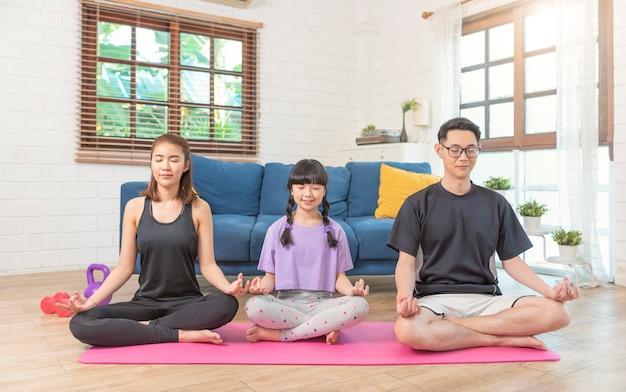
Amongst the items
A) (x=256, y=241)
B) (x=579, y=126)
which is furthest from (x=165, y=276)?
(x=579, y=126)

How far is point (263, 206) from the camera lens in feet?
12.1

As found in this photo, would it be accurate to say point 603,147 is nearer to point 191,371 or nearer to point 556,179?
point 556,179

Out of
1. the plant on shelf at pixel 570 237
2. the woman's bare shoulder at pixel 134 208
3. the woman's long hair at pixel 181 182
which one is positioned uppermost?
the woman's long hair at pixel 181 182

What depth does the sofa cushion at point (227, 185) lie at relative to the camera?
11.7 feet

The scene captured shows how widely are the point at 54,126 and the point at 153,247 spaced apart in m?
2.51

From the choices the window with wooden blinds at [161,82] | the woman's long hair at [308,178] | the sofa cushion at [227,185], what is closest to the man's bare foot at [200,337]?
the woman's long hair at [308,178]

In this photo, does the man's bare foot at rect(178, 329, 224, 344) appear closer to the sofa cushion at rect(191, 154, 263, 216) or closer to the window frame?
the sofa cushion at rect(191, 154, 263, 216)

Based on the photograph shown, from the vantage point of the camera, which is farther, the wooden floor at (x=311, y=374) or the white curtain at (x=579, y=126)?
the white curtain at (x=579, y=126)

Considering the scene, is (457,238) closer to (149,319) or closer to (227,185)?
(149,319)

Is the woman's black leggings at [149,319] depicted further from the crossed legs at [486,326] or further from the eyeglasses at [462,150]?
the eyeglasses at [462,150]

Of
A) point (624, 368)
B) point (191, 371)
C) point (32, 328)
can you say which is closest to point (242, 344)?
point (191, 371)

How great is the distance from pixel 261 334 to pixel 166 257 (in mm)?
489

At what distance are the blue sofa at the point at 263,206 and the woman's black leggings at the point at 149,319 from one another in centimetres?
88

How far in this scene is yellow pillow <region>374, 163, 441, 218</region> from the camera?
3584 millimetres
